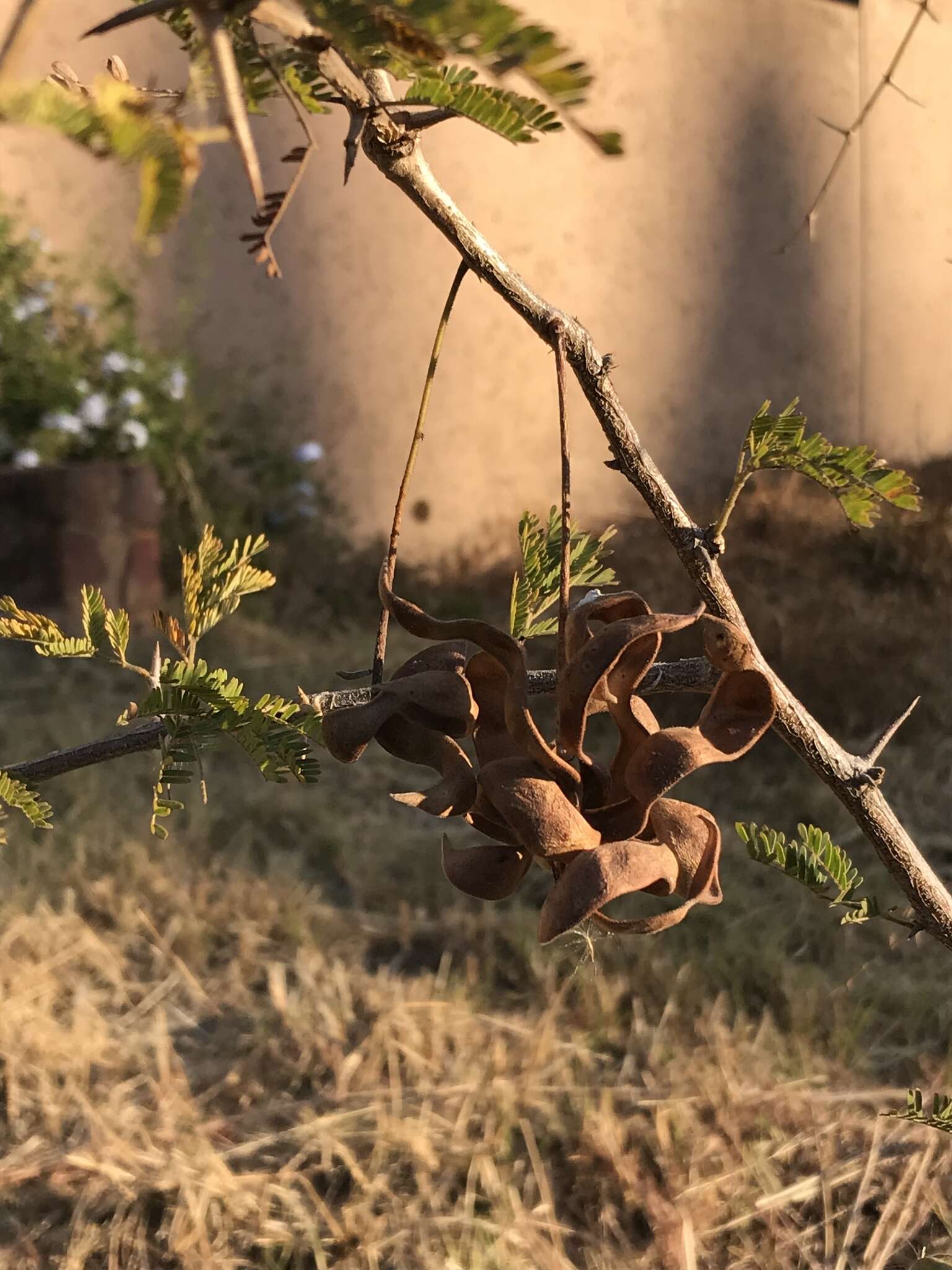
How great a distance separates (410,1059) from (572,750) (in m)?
0.86

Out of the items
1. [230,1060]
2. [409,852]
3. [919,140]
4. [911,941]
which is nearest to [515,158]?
[919,140]

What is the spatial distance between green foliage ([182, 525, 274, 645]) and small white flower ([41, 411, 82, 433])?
55.9 inches

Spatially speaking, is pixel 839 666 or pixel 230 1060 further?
pixel 839 666

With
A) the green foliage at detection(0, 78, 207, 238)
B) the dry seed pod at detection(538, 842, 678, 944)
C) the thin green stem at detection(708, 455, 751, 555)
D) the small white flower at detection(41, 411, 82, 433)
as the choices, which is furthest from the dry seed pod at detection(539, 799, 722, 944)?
the small white flower at detection(41, 411, 82, 433)

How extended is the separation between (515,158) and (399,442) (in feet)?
1.91

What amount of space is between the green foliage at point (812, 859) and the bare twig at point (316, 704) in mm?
65

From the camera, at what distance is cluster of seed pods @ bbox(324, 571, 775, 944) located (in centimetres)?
33

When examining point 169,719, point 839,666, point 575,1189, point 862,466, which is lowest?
point 575,1189

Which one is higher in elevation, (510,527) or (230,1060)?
(510,527)

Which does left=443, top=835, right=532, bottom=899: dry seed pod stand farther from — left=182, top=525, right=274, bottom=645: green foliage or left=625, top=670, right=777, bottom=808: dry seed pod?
left=182, top=525, right=274, bottom=645: green foliage

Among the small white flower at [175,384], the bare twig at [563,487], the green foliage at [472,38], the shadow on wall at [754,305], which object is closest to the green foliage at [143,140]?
the green foliage at [472,38]

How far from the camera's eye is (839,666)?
1782 mm

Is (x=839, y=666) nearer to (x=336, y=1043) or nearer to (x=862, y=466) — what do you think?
(x=336, y=1043)

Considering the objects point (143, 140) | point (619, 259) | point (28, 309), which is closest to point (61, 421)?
point (28, 309)
